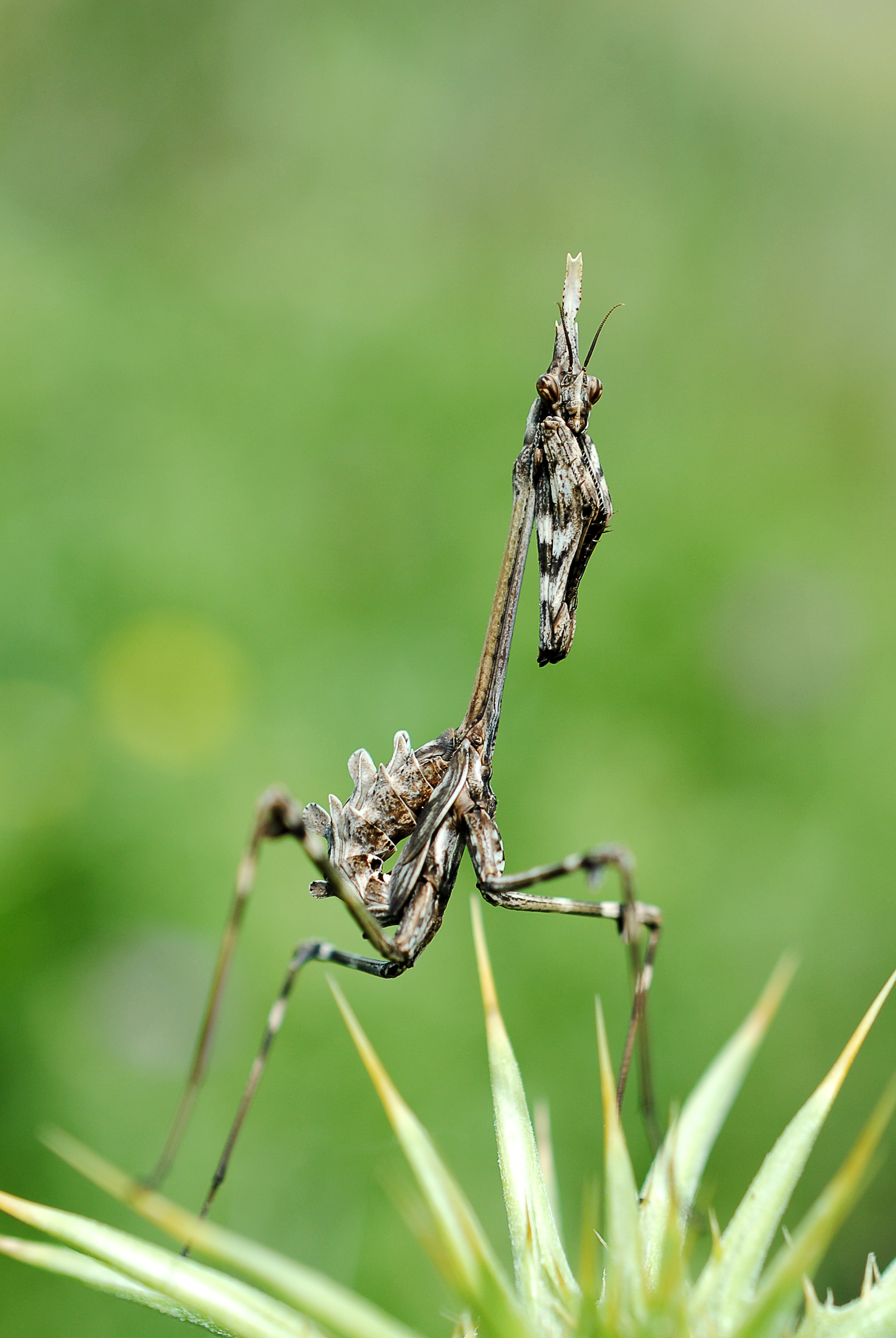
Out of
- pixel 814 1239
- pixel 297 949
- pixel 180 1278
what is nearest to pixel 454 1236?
pixel 180 1278

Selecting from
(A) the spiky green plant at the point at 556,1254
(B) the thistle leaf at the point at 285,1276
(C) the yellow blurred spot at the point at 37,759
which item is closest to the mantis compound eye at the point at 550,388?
(A) the spiky green plant at the point at 556,1254

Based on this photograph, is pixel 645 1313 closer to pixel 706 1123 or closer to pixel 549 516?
pixel 706 1123

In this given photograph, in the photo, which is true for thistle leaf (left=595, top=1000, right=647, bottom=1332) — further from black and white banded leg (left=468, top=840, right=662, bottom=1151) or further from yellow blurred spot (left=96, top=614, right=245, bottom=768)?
yellow blurred spot (left=96, top=614, right=245, bottom=768)

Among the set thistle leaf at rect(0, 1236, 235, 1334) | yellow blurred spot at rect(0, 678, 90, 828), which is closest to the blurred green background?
yellow blurred spot at rect(0, 678, 90, 828)

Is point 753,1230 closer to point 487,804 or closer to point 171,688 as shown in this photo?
point 487,804

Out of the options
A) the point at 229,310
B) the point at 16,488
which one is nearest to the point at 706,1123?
the point at 16,488

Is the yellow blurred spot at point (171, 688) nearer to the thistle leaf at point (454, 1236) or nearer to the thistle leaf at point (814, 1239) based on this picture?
the thistle leaf at point (454, 1236)

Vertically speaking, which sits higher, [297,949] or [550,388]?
[550,388]
